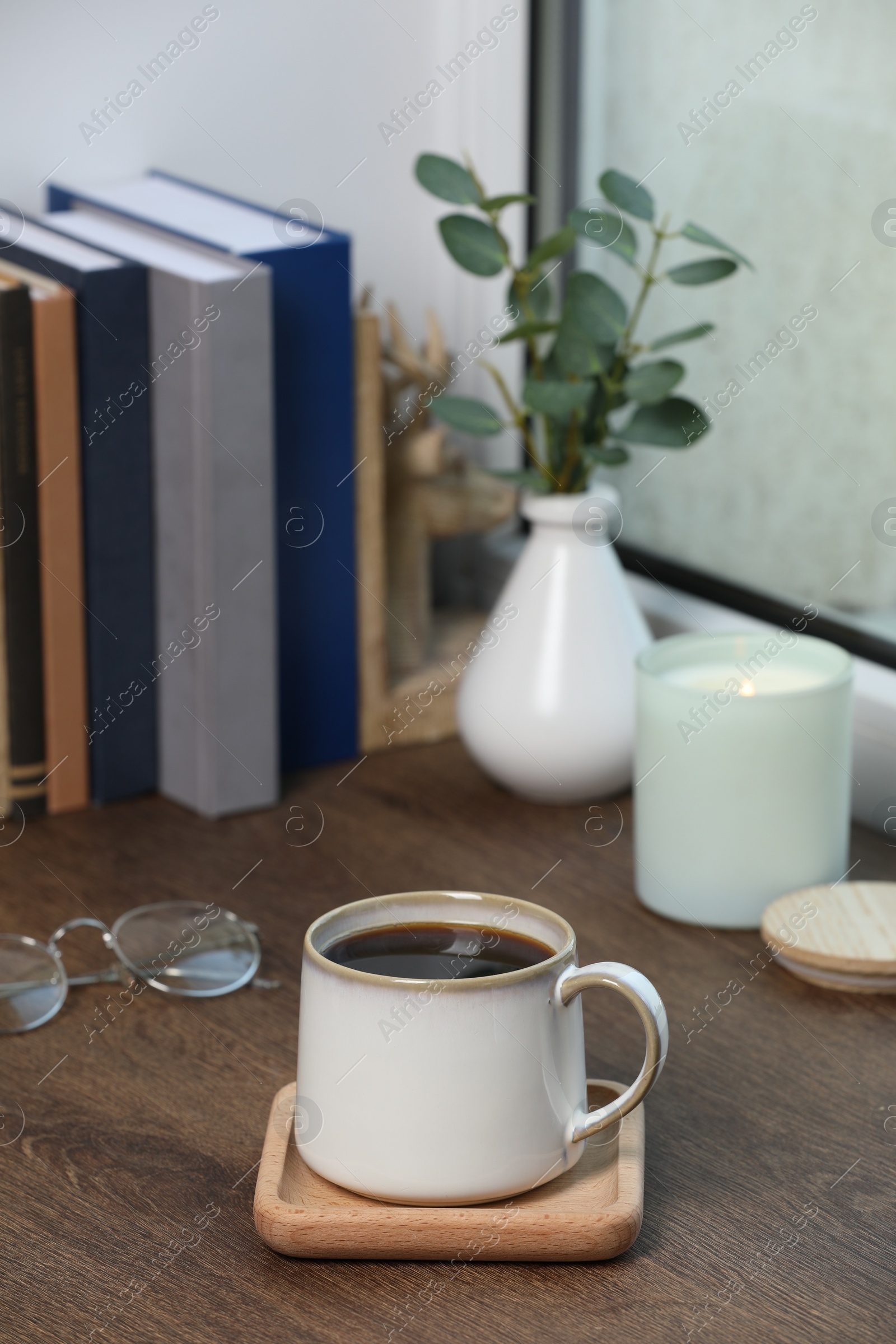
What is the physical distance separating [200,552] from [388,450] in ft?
0.60

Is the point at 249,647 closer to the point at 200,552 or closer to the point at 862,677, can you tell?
the point at 200,552

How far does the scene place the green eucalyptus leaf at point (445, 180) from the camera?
85 centimetres

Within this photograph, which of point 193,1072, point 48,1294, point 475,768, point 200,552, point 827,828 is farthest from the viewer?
point 475,768

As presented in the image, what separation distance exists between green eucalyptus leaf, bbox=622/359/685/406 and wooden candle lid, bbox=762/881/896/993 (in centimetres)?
28

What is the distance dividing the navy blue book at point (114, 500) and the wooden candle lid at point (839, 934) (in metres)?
0.39

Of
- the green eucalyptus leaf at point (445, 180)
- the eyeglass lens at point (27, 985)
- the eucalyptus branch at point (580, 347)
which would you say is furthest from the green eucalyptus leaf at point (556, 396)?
the eyeglass lens at point (27, 985)

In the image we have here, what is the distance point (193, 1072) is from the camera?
2.06 feet

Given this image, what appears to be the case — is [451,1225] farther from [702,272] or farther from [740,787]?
[702,272]

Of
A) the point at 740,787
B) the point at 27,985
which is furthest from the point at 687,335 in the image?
the point at 27,985

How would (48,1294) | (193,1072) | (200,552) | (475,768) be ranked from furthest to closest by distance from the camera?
(475,768) < (200,552) < (193,1072) < (48,1294)

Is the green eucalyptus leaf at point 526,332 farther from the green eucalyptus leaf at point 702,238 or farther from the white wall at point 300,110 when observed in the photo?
the white wall at point 300,110

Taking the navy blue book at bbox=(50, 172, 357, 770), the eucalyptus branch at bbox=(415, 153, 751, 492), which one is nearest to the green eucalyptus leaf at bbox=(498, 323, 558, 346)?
the eucalyptus branch at bbox=(415, 153, 751, 492)

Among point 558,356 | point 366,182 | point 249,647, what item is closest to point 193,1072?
point 249,647

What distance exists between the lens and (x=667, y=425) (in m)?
0.87
